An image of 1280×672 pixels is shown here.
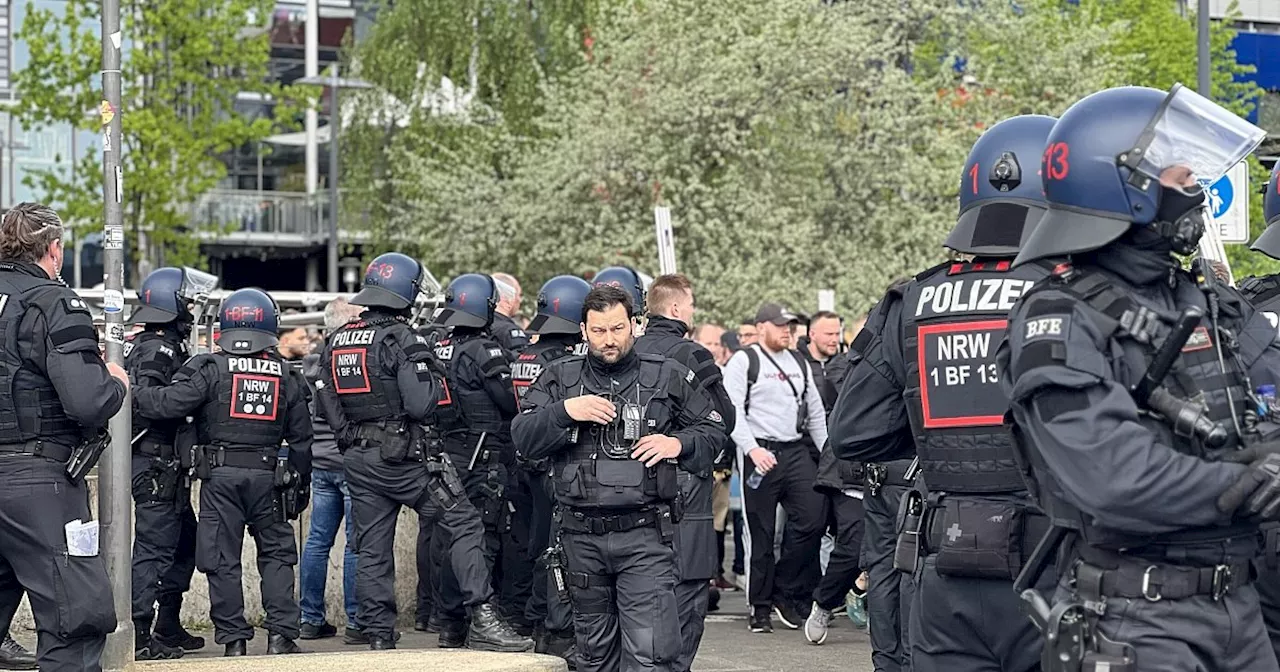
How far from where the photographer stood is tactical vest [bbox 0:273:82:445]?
6832 millimetres

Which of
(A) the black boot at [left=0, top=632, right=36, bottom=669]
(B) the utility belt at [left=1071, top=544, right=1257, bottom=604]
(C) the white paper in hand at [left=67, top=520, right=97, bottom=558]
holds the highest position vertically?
(B) the utility belt at [left=1071, top=544, right=1257, bottom=604]

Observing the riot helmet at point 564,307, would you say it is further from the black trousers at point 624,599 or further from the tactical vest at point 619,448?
the black trousers at point 624,599

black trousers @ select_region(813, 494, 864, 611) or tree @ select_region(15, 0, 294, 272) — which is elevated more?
tree @ select_region(15, 0, 294, 272)

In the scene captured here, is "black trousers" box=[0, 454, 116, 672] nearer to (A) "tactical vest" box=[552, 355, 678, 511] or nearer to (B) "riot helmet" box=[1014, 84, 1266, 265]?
(A) "tactical vest" box=[552, 355, 678, 511]

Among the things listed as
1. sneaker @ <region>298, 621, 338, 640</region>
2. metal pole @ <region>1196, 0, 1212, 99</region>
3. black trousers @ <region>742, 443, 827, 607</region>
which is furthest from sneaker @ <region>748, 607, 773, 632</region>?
metal pole @ <region>1196, 0, 1212, 99</region>

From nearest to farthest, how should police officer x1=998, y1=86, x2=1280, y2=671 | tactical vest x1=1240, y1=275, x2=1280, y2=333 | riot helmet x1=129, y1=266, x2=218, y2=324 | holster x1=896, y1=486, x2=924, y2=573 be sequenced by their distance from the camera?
police officer x1=998, y1=86, x2=1280, y2=671
holster x1=896, y1=486, x2=924, y2=573
tactical vest x1=1240, y1=275, x2=1280, y2=333
riot helmet x1=129, y1=266, x2=218, y2=324

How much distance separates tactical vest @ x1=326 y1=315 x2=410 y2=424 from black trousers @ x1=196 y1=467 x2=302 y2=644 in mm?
648

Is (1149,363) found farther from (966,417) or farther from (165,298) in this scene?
(165,298)

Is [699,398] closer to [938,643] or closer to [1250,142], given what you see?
[938,643]

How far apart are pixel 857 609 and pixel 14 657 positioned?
495 cm

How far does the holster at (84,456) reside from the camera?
695cm

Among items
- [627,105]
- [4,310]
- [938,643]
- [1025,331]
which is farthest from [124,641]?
[627,105]

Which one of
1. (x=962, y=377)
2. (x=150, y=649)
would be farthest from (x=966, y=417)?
(x=150, y=649)

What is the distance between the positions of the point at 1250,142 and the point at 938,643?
164cm
